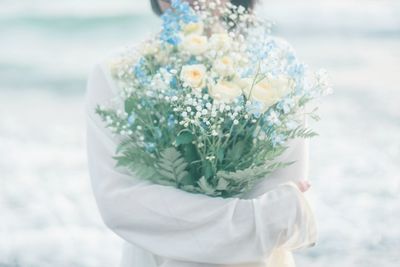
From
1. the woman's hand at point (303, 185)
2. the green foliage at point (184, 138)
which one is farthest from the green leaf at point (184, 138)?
the woman's hand at point (303, 185)

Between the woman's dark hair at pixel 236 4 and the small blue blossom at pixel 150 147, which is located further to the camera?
the woman's dark hair at pixel 236 4

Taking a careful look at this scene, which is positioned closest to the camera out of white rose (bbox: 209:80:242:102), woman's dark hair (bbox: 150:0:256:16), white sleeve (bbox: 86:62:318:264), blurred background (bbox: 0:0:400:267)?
white rose (bbox: 209:80:242:102)

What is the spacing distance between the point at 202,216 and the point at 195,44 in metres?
0.29

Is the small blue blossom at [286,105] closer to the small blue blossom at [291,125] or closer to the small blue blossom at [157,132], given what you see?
the small blue blossom at [291,125]

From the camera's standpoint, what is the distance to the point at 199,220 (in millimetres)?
1431

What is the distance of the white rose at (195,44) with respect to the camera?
4.46ft

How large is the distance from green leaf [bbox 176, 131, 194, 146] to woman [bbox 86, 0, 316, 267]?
12cm

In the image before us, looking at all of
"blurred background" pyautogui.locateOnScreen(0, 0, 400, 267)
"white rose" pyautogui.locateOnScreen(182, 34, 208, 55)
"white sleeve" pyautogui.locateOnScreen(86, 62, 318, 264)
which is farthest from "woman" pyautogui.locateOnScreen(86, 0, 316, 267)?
"blurred background" pyautogui.locateOnScreen(0, 0, 400, 267)

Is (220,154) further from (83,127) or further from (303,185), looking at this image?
(83,127)

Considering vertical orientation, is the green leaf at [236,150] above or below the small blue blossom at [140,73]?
below

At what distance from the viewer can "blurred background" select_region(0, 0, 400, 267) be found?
389cm

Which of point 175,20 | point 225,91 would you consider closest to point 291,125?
point 225,91

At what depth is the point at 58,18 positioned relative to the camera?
20.5ft

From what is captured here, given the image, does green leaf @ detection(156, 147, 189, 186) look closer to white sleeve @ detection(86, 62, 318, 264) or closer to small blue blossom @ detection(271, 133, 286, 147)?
white sleeve @ detection(86, 62, 318, 264)
